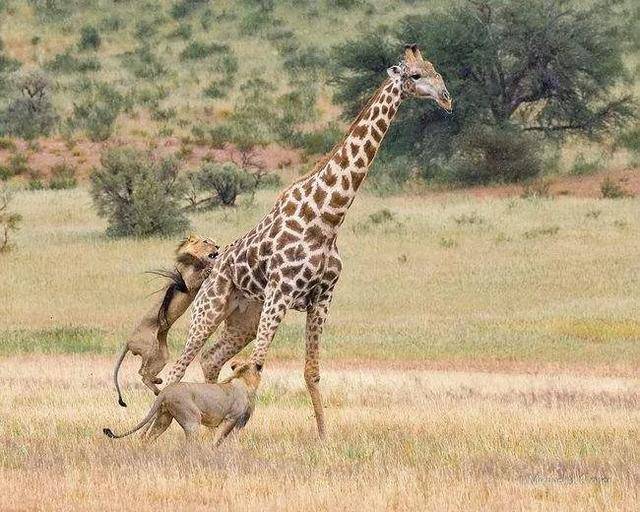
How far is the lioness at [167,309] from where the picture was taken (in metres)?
11.4

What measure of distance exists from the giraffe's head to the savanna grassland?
250 centimetres

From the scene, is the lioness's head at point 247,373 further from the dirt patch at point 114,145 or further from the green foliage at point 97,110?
the green foliage at point 97,110

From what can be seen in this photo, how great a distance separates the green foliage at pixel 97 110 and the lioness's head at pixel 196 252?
3739 cm

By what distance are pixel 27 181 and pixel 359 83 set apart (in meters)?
10.1

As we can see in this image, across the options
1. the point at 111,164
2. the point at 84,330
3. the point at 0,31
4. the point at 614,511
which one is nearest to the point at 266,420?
the point at 614,511

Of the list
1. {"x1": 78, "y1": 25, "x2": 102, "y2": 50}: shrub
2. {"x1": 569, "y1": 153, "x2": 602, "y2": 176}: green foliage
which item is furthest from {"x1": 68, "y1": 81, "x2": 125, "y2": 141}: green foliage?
{"x1": 569, "y1": 153, "x2": 602, "y2": 176}: green foliage

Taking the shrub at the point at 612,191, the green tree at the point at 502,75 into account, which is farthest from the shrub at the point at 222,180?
the shrub at the point at 612,191

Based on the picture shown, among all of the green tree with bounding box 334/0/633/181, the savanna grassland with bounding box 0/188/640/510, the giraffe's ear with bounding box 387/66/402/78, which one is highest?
the giraffe's ear with bounding box 387/66/402/78

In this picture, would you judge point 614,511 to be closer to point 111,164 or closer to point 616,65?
point 111,164

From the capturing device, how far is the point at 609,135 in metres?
45.1

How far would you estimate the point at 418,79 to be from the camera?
11.2 m

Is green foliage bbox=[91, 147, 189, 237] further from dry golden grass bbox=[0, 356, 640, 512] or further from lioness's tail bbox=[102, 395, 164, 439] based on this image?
lioness's tail bbox=[102, 395, 164, 439]

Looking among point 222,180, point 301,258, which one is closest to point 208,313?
point 301,258

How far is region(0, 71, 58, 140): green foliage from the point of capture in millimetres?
51094
